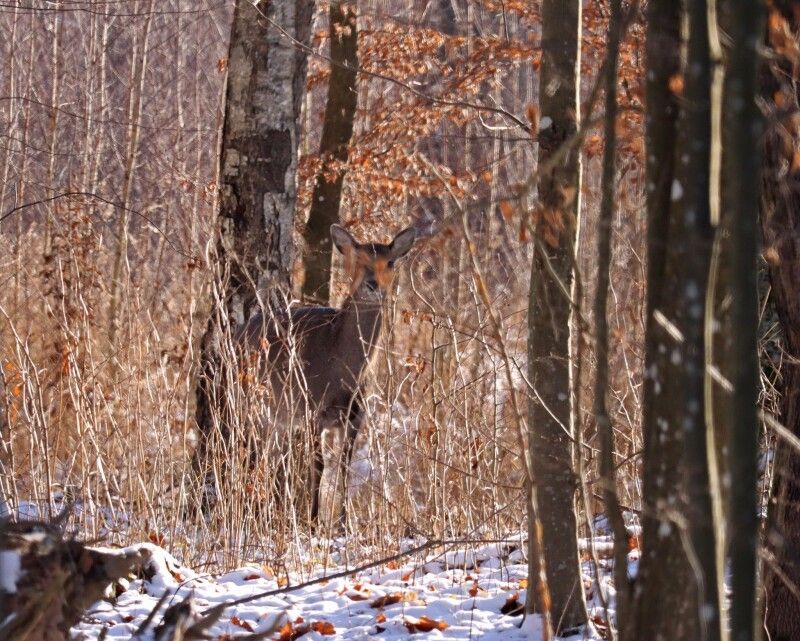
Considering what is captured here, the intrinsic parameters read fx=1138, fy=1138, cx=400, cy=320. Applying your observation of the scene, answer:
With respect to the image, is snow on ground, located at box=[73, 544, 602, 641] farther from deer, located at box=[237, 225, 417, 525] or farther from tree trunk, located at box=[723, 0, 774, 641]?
deer, located at box=[237, 225, 417, 525]

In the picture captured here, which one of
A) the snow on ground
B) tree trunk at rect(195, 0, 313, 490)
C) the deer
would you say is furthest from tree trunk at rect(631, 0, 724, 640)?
the deer

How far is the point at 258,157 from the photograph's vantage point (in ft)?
24.8

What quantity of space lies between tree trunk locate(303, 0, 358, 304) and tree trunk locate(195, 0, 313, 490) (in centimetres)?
271

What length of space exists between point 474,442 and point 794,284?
2598mm

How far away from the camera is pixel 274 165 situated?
7586mm

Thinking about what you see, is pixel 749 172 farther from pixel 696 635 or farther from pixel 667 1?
pixel 696 635

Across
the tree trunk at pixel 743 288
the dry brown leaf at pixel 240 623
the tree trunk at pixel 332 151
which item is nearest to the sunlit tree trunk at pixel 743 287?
the tree trunk at pixel 743 288

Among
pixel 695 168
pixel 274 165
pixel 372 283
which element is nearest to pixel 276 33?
pixel 274 165

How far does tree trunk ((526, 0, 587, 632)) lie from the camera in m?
3.77

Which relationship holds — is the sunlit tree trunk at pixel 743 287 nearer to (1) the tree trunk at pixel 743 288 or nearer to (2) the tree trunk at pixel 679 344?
(1) the tree trunk at pixel 743 288

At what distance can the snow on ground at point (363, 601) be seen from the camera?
4066mm

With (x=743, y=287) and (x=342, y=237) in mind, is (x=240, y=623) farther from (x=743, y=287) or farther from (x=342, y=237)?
(x=342, y=237)

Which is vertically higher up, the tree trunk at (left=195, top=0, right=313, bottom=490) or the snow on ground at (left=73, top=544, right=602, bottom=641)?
the tree trunk at (left=195, top=0, right=313, bottom=490)

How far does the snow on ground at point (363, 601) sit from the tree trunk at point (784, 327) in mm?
615
